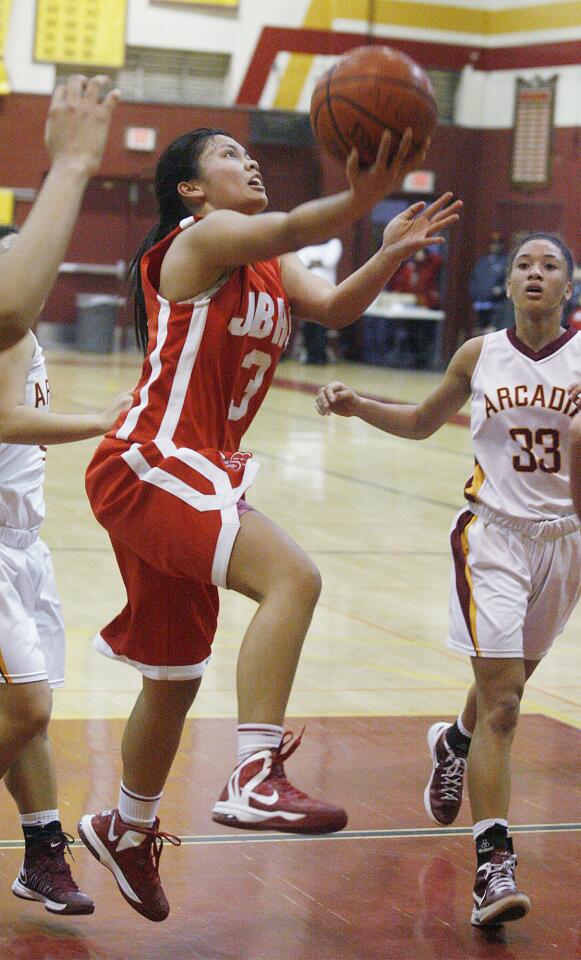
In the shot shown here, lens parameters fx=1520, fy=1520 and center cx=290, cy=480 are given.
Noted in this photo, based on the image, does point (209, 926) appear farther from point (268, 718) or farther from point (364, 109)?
point (364, 109)

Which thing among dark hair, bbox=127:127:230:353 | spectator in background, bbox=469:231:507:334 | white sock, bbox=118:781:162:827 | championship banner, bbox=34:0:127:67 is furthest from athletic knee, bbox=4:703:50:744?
championship banner, bbox=34:0:127:67

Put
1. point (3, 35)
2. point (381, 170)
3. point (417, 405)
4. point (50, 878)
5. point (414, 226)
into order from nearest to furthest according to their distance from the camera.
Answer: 1. point (381, 170)
2. point (414, 226)
3. point (50, 878)
4. point (417, 405)
5. point (3, 35)

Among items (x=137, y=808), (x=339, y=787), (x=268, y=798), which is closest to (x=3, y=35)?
(x=339, y=787)

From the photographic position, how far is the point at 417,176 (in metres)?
22.7

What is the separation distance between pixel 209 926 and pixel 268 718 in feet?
2.53

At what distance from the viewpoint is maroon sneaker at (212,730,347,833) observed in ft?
9.25

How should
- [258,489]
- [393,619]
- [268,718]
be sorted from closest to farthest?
1. [268,718]
2. [393,619]
3. [258,489]

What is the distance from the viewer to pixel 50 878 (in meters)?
3.48

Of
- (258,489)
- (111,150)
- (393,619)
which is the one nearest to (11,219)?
(111,150)

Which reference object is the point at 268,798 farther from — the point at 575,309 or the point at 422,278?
the point at 422,278

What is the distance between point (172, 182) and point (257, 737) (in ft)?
4.17

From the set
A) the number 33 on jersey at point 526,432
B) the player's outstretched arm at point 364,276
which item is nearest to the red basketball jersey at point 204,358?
the player's outstretched arm at point 364,276

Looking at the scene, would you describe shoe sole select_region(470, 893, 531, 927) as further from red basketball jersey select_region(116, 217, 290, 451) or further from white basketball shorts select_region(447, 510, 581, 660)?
red basketball jersey select_region(116, 217, 290, 451)

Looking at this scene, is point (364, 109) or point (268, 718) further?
point (268, 718)
